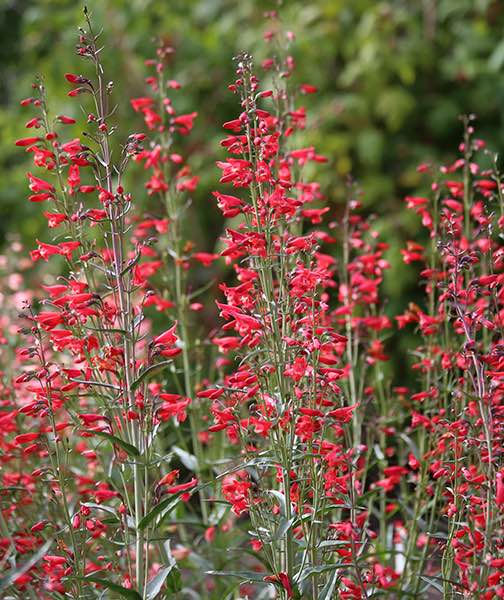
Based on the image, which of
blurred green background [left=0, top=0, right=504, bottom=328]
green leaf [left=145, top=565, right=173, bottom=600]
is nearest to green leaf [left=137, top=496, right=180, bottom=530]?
green leaf [left=145, top=565, right=173, bottom=600]

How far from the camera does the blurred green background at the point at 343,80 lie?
7.21 metres

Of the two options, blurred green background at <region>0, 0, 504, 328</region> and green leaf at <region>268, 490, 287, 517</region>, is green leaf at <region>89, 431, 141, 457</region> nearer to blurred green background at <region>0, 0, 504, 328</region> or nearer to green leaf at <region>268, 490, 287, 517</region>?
green leaf at <region>268, 490, 287, 517</region>

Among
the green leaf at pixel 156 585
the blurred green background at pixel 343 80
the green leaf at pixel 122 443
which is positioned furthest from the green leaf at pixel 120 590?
the blurred green background at pixel 343 80

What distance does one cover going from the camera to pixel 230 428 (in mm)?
2883

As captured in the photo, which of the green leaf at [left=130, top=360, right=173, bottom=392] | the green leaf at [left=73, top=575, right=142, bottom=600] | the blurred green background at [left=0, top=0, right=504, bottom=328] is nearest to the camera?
the green leaf at [left=73, top=575, right=142, bottom=600]

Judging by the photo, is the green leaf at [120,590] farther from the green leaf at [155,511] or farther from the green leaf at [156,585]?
the green leaf at [155,511]

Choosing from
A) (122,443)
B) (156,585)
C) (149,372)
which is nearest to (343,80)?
(149,372)

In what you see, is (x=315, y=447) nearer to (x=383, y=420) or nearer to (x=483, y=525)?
(x=483, y=525)

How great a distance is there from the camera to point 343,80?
7.39 meters

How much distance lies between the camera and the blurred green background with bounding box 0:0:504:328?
721 centimetres

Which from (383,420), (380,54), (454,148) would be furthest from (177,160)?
(454,148)

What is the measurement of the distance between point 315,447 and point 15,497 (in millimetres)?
1389

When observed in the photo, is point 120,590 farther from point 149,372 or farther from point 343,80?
point 343,80

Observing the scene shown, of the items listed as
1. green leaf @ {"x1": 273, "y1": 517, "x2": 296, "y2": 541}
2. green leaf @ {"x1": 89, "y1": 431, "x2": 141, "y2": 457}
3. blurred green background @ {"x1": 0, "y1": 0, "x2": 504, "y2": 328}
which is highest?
blurred green background @ {"x1": 0, "y1": 0, "x2": 504, "y2": 328}
